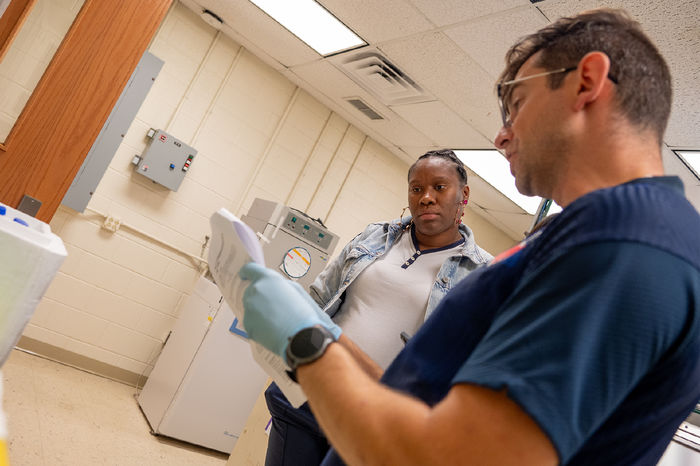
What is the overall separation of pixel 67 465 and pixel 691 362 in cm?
268

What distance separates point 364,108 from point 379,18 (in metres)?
1.30

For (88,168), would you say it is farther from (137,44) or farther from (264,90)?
(137,44)

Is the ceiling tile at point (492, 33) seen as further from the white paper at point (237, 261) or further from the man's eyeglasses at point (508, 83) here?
the white paper at point (237, 261)

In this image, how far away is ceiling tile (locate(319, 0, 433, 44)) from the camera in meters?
2.63

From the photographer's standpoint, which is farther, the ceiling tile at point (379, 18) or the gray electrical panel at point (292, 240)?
the gray electrical panel at point (292, 240)

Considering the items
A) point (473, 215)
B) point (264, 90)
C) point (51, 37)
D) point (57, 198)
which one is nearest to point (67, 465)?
point (57, 198)

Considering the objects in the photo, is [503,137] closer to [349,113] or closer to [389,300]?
[389,300]

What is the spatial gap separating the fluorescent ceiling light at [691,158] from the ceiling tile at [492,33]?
144 centimetres

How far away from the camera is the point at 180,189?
3.78 metres

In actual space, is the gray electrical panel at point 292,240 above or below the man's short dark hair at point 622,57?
below

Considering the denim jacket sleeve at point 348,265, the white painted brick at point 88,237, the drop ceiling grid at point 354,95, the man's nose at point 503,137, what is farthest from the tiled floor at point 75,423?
the drop ceiling grid at point 354,95

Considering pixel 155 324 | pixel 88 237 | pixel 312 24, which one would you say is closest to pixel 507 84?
pixel 312 24

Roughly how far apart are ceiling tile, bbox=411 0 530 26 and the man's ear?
189cm

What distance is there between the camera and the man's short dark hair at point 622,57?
1.98 ft
